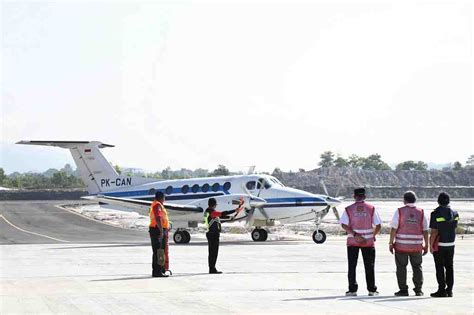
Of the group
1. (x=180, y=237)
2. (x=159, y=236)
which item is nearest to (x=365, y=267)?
(x=159, y=236)

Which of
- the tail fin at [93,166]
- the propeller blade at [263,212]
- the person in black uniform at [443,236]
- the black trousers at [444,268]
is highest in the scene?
the tail fin at [93,166]

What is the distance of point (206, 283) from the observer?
1770 centimetres

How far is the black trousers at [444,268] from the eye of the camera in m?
15.8

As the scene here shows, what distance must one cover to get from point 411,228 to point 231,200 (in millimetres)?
18352

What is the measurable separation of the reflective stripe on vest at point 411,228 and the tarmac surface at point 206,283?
866 mm

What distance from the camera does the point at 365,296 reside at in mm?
15844

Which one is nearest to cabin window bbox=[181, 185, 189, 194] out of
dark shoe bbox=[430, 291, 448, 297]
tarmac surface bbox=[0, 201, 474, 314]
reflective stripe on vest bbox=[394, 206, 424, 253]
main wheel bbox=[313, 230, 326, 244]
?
main wheel bbox=[313, 230, 326, 244]

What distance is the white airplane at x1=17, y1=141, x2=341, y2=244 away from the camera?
34.4m

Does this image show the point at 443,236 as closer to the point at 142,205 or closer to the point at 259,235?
the point at 259,235

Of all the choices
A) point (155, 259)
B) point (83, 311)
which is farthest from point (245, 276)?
point (83, 311)

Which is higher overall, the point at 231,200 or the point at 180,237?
the point at 231,200

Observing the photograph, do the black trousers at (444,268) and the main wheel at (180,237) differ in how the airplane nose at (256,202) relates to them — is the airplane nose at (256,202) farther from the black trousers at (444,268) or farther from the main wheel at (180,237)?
the black trousers at (444,268)

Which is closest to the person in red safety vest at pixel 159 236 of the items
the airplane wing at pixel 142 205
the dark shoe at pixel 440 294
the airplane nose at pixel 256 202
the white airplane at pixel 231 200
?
the dark shoe at pixel 440 294

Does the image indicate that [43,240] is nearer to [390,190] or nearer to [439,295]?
[439,295]
